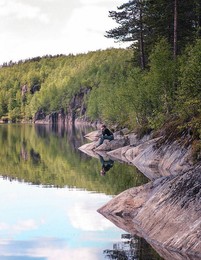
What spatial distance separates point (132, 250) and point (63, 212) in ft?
22.0

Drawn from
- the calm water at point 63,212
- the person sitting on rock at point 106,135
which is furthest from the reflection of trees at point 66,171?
the person sitting on rock at point 106,135

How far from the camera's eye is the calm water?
54.1ft

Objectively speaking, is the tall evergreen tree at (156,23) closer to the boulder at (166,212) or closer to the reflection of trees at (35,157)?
the reflection of trees at (35,157)

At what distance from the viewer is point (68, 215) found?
2172cm

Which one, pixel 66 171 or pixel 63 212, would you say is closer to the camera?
pixel 63 212

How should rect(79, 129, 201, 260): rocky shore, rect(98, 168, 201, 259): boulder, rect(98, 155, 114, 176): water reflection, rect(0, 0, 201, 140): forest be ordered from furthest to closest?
rect(98, 155, 114, 176): water reflection → rect(0, 0, 201, 140): forest → rect(98, 168, 201, 259): boulder → rect(79, 129, 201, 260): rocky shore

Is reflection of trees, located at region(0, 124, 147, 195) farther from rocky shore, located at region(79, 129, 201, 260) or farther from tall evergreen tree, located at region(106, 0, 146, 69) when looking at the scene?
tall evergreen tree, located at region(106, 0, 146, 69)

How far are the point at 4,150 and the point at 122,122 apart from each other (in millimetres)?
14226

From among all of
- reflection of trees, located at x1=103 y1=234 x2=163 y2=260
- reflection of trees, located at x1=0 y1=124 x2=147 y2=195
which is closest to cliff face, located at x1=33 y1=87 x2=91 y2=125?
reflection of trees, located at x1=0 y1=124 x2=147 y2=195

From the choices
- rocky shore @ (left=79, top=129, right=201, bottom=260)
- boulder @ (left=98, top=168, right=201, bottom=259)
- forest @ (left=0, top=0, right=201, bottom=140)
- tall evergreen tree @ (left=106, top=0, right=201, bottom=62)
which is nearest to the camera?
rocky shore @ (left=79, top=129, right=201, bottom=260)

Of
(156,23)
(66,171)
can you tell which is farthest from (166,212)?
(156,23)

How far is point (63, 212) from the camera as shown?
880 inches

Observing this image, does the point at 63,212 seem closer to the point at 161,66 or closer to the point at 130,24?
the point at 161,66

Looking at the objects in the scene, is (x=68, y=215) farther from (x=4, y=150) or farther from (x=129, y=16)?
(x=129, y=16)
